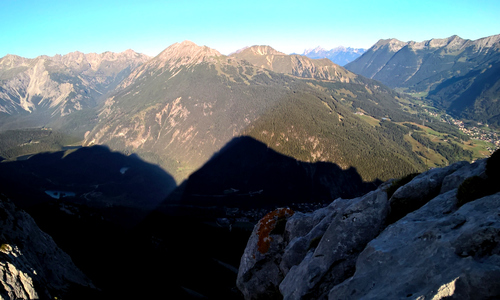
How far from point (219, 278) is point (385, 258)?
43636 millimetres

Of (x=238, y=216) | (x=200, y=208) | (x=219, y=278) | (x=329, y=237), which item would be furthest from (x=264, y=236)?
(x=200, y=208)

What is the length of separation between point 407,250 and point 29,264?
3704 cm

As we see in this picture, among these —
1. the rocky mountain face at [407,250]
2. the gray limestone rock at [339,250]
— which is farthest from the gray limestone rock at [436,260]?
the gray limestone rock at [339,250]

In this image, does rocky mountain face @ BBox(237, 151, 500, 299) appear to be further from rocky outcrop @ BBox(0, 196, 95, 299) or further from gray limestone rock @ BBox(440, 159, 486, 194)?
rocky outcrop @ BBox(0, 196, 95, 299)

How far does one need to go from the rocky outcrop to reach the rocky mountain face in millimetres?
21445

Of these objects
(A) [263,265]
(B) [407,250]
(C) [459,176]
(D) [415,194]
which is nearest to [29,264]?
(A) [263,265]

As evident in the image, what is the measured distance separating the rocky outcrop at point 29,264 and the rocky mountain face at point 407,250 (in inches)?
844

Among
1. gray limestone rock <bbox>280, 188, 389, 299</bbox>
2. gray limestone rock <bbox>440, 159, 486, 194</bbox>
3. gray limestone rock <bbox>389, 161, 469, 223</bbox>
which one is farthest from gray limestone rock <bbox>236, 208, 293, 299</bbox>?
gray limestone rock <bbox>440, 159, 486, 194</bbox>

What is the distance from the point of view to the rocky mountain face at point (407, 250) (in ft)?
37.4

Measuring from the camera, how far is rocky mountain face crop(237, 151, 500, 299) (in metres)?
11.4

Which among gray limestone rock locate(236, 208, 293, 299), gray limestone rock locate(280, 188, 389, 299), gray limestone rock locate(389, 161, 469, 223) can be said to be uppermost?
gray limestone rock locate(389, 161, 469, 223)

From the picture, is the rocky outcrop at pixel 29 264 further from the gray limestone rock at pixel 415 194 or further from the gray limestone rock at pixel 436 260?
the gray limestone rock at pixel 415 194

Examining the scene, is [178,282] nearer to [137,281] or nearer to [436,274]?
[137,281]

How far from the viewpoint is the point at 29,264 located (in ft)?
90.0
